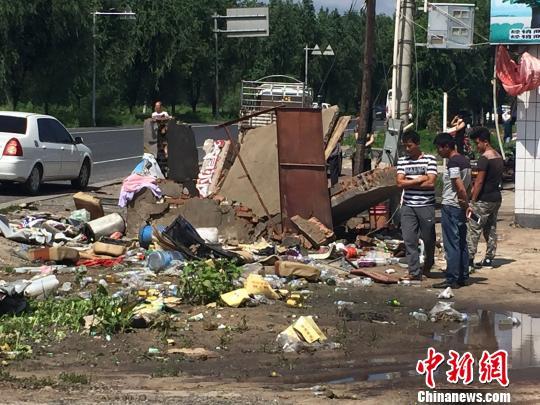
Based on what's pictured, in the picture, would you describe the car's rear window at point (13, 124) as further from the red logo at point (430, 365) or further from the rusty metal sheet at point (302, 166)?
the red logo at point (430, 365)

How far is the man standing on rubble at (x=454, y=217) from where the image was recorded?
1194cm

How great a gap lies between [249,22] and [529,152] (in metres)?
24.4

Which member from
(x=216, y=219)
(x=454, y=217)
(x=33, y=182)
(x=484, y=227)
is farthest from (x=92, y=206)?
(x=454, y=217)

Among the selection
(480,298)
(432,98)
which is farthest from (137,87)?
(480,298)

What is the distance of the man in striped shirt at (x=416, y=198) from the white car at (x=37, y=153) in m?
10.2

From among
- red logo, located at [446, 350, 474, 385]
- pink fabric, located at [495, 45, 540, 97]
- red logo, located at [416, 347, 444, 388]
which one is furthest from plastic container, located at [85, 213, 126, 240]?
red logo, located at [446, 350, 474, 385]

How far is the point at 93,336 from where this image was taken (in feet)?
29.1

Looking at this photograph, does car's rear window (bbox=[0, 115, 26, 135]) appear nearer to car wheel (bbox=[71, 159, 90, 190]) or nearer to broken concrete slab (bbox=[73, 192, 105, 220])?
car wheel (bbox=[71, 159, 90, 190])

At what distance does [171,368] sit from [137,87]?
80533mm

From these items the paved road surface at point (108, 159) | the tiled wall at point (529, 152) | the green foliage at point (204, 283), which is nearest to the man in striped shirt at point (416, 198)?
the green foliage at point (204, 283)

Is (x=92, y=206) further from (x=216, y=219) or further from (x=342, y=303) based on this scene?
(x=342, y=303)

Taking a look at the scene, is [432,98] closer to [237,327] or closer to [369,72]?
[369,72]

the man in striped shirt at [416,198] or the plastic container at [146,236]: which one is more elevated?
the man in striped shirt at [416,198]

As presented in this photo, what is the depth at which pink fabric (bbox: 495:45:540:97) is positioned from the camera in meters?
16.2
